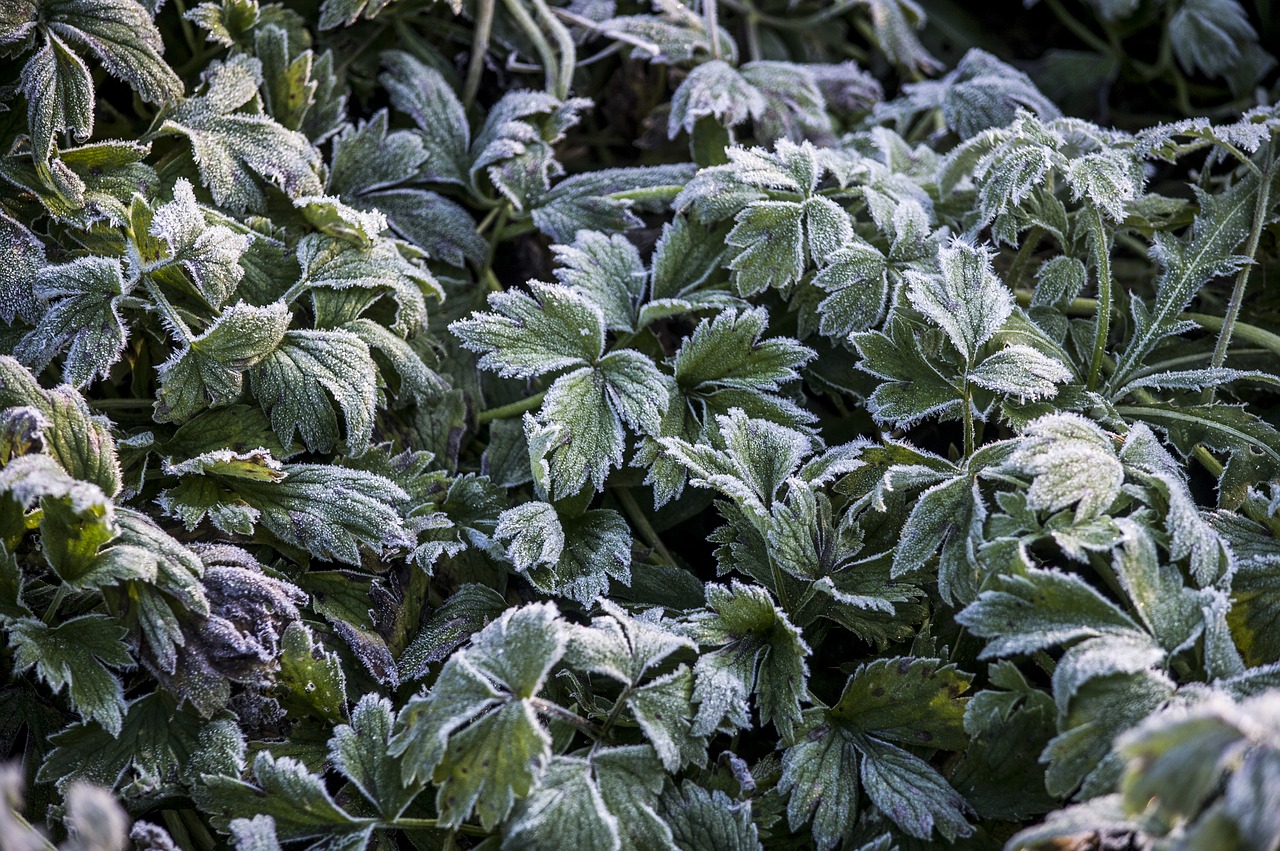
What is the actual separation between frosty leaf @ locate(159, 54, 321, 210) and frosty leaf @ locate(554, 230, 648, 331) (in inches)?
16.2

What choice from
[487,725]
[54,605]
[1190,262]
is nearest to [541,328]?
[487,725]

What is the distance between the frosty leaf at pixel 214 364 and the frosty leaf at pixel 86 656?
294mm

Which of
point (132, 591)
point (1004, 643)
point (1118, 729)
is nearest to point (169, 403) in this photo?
point (132, 591)

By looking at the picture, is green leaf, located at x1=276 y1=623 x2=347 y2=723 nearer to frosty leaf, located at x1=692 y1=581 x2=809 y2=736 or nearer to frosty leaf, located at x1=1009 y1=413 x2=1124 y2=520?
frosty leaf, located at x1=692 y1=581 x2=809 y2=736

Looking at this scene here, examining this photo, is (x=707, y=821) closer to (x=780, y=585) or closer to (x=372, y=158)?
(x=780, y=585)

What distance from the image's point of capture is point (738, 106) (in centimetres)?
179

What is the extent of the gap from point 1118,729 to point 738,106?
1.22 metres

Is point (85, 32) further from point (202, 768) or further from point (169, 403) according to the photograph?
point (202, 768)

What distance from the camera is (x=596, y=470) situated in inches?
54.4

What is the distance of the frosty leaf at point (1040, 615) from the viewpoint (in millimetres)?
1054

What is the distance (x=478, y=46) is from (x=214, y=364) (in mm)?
904

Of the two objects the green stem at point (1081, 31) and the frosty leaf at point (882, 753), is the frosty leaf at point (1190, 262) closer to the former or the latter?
the frosty leaf at point (882, 753)

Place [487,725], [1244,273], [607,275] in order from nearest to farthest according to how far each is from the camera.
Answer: [487,725], [1244,273], [607,275]

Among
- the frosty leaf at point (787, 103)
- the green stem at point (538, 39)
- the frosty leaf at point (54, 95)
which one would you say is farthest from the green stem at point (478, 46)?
the frosty leaf at point (54, 95)
